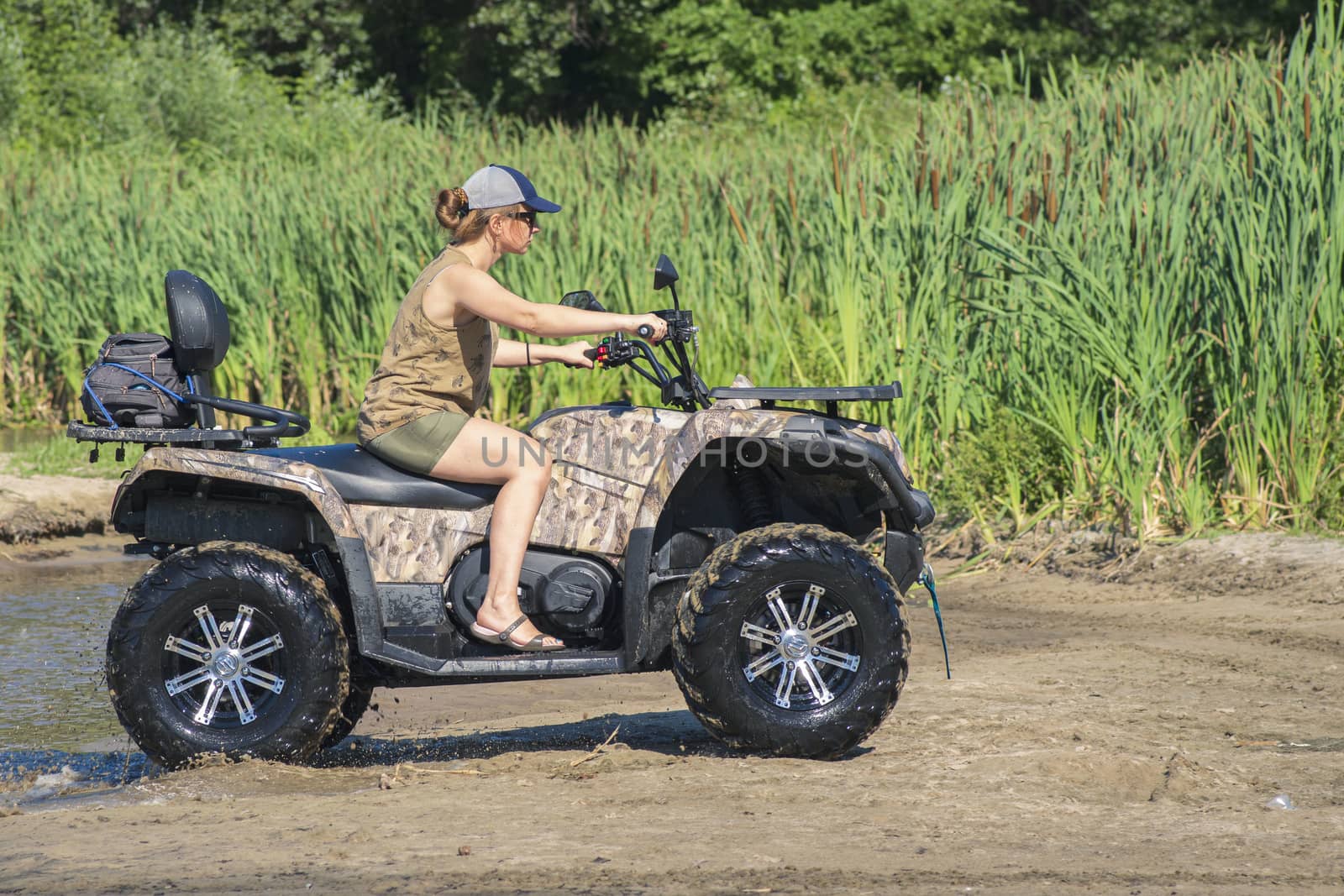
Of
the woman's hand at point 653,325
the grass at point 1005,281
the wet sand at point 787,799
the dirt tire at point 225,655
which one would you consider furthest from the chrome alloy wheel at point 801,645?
the grass at point 1005,281

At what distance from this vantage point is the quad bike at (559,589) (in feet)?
14.6

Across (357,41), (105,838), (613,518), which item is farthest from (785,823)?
(357,41)

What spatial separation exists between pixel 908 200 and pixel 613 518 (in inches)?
180

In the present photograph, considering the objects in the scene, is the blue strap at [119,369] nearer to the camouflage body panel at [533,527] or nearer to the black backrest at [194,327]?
the black backrest at [194,327]

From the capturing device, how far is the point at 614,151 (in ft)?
41.9

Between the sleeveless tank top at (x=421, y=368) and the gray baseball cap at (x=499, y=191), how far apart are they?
0.54 ft

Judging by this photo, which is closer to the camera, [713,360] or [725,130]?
[713,360]

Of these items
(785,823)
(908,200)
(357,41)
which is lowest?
(785,823)

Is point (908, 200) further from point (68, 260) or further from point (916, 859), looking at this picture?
point (68, 260)

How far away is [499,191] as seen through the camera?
15.0 ft

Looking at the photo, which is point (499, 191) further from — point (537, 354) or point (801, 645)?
point (801, 645)

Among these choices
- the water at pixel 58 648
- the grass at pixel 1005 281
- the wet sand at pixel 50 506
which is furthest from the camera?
the wet sand at pixel 50 506

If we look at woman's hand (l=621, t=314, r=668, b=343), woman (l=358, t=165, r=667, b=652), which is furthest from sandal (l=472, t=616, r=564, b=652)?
woman's hand (l=621, t=314, r=668, b=343)

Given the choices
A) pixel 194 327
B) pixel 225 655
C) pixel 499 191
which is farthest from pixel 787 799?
pixel 194 327
